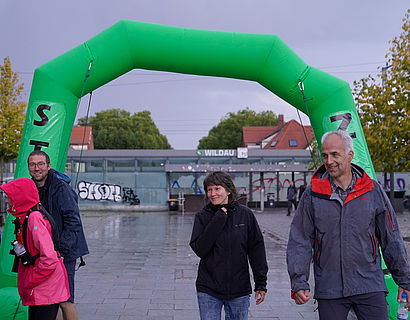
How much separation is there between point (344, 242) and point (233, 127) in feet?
235

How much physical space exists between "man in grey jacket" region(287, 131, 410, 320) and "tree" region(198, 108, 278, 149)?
227ft

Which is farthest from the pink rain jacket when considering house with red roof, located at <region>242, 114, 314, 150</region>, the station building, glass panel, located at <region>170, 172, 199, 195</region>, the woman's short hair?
house with red roof, located at <region>242, 114, 314, 150</region>

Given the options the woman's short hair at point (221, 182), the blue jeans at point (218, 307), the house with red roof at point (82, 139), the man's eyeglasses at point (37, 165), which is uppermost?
the house with red roof at point (82, 139)

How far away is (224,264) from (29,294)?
152 cm

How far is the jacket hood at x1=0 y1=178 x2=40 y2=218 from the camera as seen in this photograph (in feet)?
12.7

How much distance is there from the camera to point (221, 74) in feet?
23.3

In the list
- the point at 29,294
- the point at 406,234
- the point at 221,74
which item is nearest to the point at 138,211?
the point at 406,234

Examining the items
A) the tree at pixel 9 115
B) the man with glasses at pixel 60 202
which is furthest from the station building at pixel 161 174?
the man with glasses at pixel 60 202

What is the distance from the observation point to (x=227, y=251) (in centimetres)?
380

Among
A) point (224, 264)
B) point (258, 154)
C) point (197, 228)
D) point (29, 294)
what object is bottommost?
point (29, 294)

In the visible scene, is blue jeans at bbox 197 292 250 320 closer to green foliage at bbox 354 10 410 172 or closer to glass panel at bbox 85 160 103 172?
green foliage at bbox 354 10 410 172

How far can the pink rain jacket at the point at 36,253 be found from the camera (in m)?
3.81

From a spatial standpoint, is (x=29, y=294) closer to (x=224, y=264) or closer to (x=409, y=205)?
(x=224, y=264)

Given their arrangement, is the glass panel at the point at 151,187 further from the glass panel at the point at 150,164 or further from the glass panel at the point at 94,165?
the glass panel at the point at 94,165
